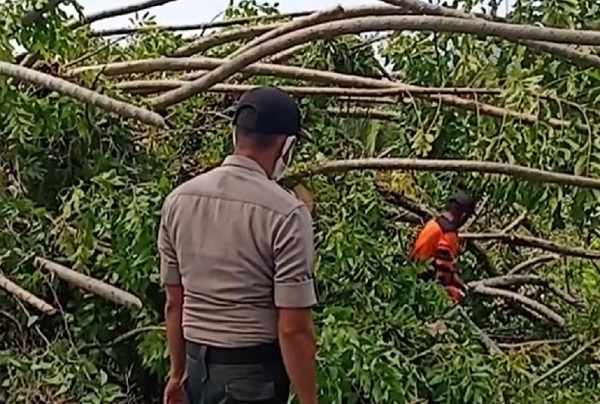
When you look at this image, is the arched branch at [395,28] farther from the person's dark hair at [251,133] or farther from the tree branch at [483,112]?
the person's dark hair at [251,133]

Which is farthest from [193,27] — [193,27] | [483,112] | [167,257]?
[167,257]

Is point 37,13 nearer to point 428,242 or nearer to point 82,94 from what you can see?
point 82,94

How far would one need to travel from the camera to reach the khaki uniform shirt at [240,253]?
2.32 m

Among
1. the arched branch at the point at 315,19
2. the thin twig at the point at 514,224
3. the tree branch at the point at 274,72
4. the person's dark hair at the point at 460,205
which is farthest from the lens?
the thin twig at the point at 514,224

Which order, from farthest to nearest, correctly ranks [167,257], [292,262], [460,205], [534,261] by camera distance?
[534,261]
[460,205]
[167,257]
[292,262]

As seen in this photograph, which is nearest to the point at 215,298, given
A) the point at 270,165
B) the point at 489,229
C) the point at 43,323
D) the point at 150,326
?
the point at 270,165

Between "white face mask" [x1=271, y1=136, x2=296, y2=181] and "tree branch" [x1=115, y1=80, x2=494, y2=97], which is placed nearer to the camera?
"white face mask" [x1=271, y1=136, x2=296, y2=181]

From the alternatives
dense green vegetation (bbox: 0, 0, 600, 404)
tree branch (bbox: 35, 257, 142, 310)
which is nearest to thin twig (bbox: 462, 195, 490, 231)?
dense green vegetation (bbox: 0, 0, 600, 404)

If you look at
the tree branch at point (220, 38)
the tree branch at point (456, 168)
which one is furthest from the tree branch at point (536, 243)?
the tree branch at point (220, 38)

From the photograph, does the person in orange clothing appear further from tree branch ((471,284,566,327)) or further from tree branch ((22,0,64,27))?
tree branch ((22,0,64,27))

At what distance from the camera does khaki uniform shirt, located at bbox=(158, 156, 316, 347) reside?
232cm

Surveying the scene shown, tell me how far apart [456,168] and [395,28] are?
0.60 metres

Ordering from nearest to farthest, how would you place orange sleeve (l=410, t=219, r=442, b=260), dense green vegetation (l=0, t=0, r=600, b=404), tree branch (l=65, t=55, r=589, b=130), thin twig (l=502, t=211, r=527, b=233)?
dense green vegetation (l=0, t=0, r=600, b=404) → tree branch (l=65, t=55, r=589, b=130) → orange sleeve (l=410, t=219, r=442, b=260) → thin twig (l=502, t=211, r=527, b=233)

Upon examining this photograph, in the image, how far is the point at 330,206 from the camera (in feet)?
13.2
